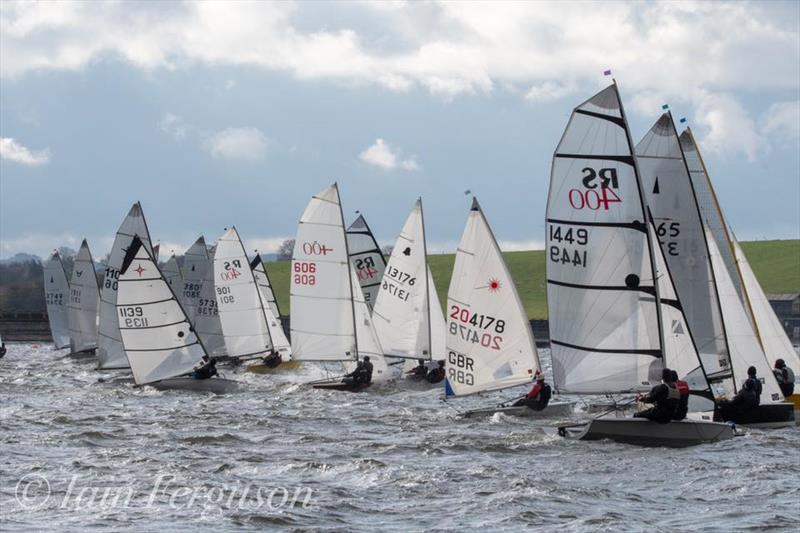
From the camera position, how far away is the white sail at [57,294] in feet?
237

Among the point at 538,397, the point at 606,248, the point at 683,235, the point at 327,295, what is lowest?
the point at 538,397

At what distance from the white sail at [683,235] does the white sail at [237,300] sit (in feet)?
81.7

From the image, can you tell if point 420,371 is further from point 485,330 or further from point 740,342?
point 740,342

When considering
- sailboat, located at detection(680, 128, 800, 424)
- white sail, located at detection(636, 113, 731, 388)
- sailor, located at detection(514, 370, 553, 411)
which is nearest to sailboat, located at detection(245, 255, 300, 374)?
sailor, located at detection(514, 370, 553, 411)

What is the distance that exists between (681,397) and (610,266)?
3.46 m

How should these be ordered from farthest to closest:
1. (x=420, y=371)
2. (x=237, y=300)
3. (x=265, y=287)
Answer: (x=265, y=287) → (x=237, y=300) → (x=420, y=371)

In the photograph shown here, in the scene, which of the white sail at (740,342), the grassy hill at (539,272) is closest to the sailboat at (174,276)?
the white sail at (740,342)

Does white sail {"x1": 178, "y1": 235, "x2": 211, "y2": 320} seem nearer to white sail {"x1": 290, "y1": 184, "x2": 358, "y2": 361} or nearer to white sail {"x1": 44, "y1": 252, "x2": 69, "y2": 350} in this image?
white sail {"x1": 44, "y1": 252, "x2": 69, "y2": 350}

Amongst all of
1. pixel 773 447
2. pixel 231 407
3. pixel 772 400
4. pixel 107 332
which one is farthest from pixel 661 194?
pixel 107 332

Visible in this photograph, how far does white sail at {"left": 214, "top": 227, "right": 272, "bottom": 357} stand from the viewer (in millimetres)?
54625

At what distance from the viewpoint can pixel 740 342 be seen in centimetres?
2941

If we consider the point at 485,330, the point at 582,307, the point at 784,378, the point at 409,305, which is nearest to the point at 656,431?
the point at 582,307

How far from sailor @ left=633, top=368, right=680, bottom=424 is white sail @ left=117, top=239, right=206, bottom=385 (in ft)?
67.2

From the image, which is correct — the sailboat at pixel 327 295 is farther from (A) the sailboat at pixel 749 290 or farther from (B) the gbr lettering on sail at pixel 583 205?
(B) the gbr lettering on sail at pixel 583 205
